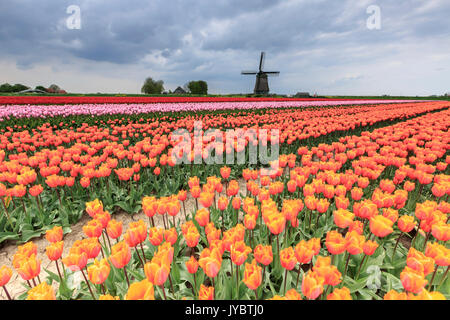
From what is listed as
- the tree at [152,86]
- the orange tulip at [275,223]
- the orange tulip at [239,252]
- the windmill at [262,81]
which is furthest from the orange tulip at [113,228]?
the tree at [152,86]

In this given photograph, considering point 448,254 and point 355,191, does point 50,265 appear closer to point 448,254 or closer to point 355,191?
point 355,191

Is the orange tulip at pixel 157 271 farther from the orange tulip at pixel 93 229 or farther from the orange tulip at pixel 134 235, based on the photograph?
the orange tulip at pixel 93 229

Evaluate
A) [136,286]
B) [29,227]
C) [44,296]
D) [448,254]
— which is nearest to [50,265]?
[29,227]

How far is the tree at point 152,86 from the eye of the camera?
9966 centimetres

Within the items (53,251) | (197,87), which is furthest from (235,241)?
(197,87)

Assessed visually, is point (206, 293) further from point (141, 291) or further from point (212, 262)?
point (141, 291)

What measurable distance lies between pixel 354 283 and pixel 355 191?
3.59 ft

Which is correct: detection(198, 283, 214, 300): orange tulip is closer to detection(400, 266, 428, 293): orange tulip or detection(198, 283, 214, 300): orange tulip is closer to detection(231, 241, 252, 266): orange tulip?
detection(231, 241, 252, 266): orange tulip

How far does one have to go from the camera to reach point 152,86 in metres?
100

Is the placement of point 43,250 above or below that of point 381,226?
below

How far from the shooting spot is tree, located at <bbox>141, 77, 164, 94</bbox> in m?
99.7

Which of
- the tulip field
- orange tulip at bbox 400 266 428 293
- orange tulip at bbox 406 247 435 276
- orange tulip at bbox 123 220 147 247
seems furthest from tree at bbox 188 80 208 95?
orange tulip at bbox 400 266 428 293
